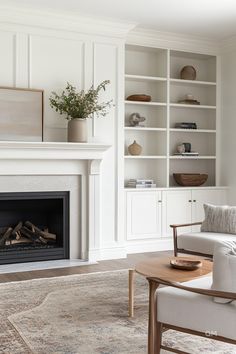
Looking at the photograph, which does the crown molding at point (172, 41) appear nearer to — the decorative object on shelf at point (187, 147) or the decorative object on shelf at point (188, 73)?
the decorative object on shelf at point (188, 73)

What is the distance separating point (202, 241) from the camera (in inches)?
180

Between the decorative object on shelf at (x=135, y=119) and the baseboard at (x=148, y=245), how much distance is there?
1.54 m

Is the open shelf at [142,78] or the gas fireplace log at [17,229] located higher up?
the open shelf at [142,78]

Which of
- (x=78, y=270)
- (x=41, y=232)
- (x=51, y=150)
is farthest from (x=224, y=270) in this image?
(x=41, y=232)

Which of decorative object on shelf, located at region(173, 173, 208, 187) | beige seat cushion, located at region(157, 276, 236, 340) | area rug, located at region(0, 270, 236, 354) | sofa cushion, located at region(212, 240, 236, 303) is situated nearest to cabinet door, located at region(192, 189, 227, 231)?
decorative object on shelf, located at region(173, 173, 208, 187)

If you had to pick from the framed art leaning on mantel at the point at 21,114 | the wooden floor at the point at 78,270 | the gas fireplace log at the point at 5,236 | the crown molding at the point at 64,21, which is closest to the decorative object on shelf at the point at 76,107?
the framed art leaning on mantel at the point at 21,114

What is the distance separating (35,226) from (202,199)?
7.65ft

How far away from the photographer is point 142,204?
19.8 feet

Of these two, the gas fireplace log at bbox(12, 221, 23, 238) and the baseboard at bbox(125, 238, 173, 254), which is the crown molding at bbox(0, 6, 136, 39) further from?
the baseboard at bbox(125, 238, 173, 254)

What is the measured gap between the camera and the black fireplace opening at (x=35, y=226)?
17.4 ft

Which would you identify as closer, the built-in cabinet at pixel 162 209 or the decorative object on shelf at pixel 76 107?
the decorative object on shelf at pixel 76 107

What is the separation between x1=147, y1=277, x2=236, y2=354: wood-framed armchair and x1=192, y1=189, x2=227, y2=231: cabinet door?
154 inches

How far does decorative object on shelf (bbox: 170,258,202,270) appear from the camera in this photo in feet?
11.1

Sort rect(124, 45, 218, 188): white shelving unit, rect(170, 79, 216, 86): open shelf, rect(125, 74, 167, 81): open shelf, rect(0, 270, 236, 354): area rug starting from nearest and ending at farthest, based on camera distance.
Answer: rect(0, 270, 236, 354): area rug → rect(125, 74, 167, 81): open shelf → rect(124, 45, 218, 188): white shelving unit → rect(170, 79, 216, 86): open shelf
